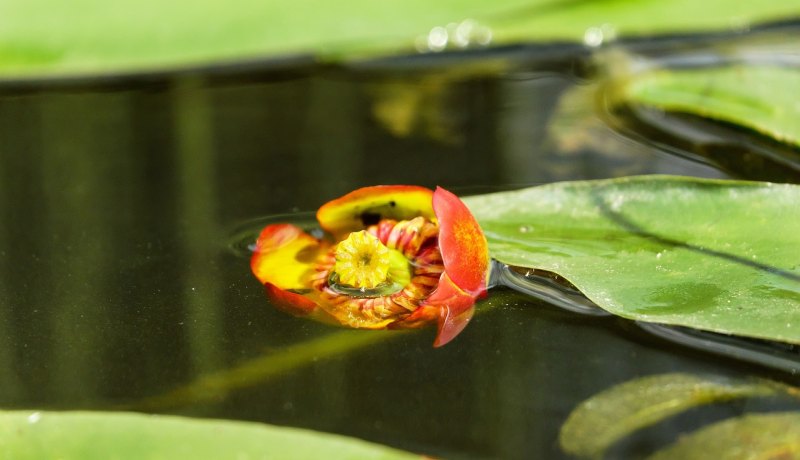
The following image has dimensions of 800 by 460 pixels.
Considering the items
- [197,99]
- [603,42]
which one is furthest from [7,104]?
[603,42]

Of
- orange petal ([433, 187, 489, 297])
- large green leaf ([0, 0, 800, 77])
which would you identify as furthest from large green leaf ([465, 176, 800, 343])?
large green leaf ([0, 0, 800, 77])

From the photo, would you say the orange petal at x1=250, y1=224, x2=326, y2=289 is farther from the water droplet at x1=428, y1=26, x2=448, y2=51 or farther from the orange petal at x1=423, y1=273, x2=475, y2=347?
the water droplet at x1=428, y1=26, x2=448, y2=51

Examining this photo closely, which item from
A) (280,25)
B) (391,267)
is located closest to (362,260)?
(391,267)

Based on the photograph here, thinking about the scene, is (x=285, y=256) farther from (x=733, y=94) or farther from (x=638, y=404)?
(x=733, y=94)

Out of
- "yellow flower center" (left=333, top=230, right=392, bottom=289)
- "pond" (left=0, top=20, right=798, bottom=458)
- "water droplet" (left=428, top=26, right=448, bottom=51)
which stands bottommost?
"pond" (left=0, top=20, right=798, bottom=458)

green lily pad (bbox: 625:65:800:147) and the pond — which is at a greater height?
green lily pad (bbox: 625:65:800:147)

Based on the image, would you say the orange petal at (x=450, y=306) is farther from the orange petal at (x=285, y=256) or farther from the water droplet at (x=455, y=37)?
the water droplet at (x=455, y=37)

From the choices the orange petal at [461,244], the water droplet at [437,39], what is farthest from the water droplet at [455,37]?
the orange petal at [461,244]
